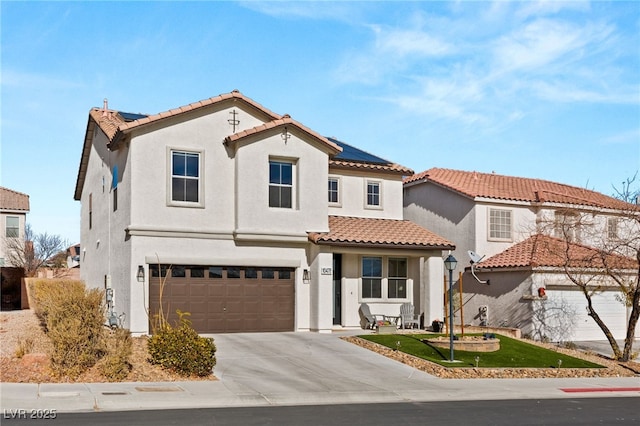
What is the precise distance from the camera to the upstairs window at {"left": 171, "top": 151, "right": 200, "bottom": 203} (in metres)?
23.8

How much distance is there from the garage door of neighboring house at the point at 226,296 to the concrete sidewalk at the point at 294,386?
117cm

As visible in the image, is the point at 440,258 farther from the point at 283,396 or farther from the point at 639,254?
the point at 283,396

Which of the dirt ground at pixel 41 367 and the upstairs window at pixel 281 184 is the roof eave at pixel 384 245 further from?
the dirt ground at pixel 41 367

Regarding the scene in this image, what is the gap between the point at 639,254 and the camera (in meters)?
23.5

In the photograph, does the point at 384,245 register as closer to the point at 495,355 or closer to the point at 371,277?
the point at 371,277

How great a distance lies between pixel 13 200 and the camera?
49875 mm

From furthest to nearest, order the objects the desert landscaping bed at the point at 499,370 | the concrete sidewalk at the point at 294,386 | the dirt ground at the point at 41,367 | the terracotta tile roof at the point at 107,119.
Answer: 1. the terracotta tile roof at the point at 107,119
2. the desert landscaping bed at the point at 499,370
3. the dirt ground at the point at 41,367
4. the concrete sidewalk at the point at 294,386

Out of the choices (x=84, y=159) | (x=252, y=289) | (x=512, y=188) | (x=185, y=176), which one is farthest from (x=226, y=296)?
(x=512, y=188)

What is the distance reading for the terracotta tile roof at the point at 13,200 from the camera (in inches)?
1943

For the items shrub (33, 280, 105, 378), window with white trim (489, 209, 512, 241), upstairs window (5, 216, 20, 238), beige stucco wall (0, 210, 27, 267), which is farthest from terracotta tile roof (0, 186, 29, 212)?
shrub (33, 280, 105, 378)

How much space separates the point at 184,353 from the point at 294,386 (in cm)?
281

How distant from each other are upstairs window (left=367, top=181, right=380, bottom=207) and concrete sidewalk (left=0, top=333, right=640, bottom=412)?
294 inches

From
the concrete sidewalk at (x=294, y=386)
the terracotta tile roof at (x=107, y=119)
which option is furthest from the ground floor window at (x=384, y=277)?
the terracotta tile roof at (x=107, y=119)

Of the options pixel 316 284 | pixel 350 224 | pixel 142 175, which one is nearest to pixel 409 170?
pixel 350 224
